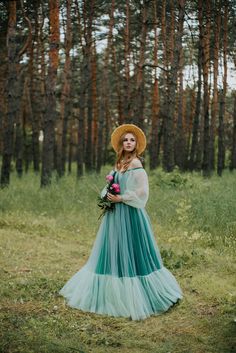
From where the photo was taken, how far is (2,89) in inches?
1140

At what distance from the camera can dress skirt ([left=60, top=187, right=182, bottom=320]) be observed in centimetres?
566

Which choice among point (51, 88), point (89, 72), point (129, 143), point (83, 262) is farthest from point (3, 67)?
point (129, 143)

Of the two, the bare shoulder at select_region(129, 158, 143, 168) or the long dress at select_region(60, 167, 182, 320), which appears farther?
the bare shoulder at select_region(129, 158, 143, 168)

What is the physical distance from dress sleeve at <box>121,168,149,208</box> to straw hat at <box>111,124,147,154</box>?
1.23 feet

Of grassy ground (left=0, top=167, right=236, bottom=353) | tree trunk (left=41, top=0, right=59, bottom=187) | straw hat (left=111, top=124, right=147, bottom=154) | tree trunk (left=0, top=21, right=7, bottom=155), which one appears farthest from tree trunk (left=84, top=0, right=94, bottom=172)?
straw hat (left=111, top=124, right=147, bottom=154)

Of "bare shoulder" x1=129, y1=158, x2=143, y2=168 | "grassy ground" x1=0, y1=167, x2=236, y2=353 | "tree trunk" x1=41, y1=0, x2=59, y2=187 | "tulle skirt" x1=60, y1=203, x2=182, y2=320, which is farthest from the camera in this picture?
"tree trunk" x1=41, y1=0, x2=59, y2=187

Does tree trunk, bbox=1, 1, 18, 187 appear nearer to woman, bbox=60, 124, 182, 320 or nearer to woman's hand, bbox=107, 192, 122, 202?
woman, bbox=60, 124, 182, 320

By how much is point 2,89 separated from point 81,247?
2208cm

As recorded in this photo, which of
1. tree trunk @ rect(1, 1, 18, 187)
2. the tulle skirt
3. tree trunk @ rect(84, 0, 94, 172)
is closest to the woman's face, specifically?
the tulle skirt

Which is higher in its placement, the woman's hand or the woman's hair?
the woman's hair

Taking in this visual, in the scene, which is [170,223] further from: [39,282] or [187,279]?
[39,282]

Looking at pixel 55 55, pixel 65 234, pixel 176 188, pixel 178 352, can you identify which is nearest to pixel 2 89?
pixel 55 55

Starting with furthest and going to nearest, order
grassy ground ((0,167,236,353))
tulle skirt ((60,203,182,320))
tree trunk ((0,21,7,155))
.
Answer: tree trunk ((0,21,7,155))
tulle skirt ((60,203,182,320))
grassy ground ((0,167,236,353))

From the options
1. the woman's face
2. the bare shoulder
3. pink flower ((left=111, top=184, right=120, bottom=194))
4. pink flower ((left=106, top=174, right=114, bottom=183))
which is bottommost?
pink flower ((left=111, top=184, right=120, bottom=194))
